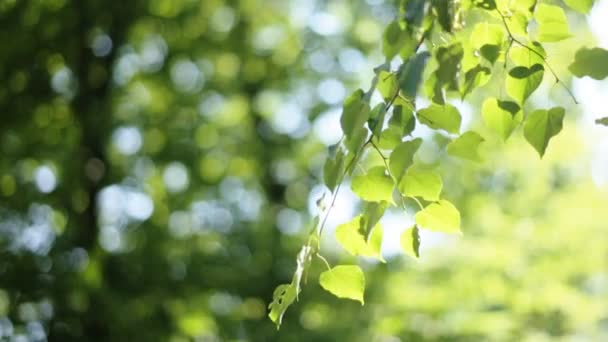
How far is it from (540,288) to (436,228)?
5100mm

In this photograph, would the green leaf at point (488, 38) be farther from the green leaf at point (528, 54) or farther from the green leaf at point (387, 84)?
the green leaf at point (387, 84)

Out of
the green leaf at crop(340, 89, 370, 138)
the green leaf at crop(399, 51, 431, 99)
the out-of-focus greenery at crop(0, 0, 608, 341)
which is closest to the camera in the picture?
the green leaf at crop(399, 51, 431, 99)

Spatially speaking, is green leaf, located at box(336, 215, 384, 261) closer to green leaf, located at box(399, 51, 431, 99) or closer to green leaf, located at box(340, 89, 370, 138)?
green leaf, located at box(340, 89, 370, 138)

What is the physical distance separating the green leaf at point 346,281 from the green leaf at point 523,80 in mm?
409

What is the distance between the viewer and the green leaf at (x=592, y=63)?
4.86ft

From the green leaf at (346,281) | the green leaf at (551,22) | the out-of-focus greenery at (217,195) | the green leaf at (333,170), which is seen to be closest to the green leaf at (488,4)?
the green leaf at (551,22)

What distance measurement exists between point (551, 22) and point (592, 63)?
0.39ft

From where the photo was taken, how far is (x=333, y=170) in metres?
1.52

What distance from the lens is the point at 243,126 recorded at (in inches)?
287

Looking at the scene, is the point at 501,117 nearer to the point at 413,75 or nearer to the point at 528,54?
the point at 528,54

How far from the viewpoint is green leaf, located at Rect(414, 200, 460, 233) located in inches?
63.0

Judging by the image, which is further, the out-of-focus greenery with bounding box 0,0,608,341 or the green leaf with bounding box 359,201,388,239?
the out-of-focus greenery with bounding box 0,0,608,341

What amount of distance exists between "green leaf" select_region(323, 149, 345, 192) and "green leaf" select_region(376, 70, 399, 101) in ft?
0.41

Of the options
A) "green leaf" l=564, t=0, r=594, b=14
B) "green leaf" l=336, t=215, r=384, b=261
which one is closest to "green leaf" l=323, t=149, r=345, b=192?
"green leaf" l=336, t=215, r=384, b=261
